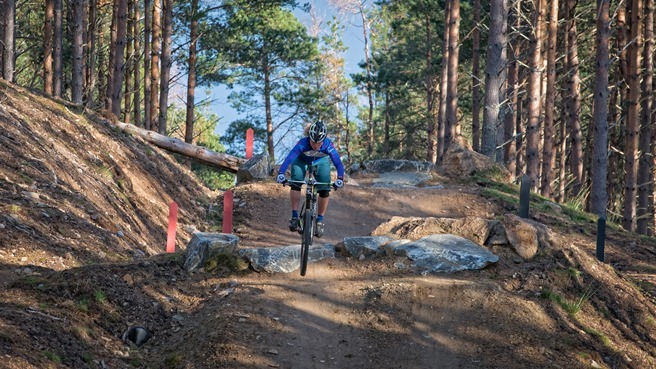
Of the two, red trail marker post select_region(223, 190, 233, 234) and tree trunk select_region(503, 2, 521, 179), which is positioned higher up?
tree trunk select_region(503, 2, 521, 179)

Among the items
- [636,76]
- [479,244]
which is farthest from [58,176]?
[636,76]

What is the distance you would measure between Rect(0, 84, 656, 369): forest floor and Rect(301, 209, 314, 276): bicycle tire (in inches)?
10.5

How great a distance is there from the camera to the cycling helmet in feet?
37.0

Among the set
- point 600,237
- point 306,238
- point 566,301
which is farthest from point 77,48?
point 566,301

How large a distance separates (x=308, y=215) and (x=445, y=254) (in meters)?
2.12

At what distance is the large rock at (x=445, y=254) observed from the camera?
38.3 ft

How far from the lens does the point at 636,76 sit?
25.2m

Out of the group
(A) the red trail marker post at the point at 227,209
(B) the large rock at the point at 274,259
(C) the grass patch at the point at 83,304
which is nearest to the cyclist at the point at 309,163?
(B) the large rock at the point at 274,259

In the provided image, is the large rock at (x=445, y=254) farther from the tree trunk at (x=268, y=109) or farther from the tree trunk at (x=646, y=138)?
the tree trunk at (x=268, y=109)

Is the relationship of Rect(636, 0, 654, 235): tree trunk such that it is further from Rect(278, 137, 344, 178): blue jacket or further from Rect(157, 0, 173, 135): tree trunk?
Rect(278, 137, 344, 178): blue jacket

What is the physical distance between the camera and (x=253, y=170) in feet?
77.0

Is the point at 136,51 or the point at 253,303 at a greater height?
the point at 136,51

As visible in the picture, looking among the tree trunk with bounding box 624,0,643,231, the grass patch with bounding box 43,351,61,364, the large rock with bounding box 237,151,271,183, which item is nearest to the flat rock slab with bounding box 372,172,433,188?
the large rock with bounding box 237,151,271,183

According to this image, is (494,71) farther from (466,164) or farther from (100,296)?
(100,296)
